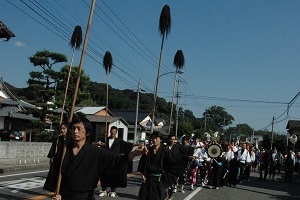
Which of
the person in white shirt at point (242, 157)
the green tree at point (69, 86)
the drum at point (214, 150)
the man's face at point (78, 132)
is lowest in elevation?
the person in white shirt at point (242, 157)

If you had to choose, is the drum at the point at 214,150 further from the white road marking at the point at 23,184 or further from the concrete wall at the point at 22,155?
the concrete wall at the point at 22,155

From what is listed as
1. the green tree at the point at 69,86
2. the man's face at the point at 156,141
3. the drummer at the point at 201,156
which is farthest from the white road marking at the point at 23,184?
the green tree at the point at 69,86

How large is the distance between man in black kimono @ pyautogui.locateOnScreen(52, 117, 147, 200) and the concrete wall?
11304 millimetres

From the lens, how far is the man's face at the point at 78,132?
14.8 ft

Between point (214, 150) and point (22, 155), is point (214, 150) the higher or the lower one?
the higher one

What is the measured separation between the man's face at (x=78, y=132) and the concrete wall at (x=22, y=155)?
11.3 m

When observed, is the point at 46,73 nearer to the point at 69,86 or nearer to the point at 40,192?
the point at 69,86

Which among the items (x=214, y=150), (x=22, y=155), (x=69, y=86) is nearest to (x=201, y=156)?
(x=214, y=150)

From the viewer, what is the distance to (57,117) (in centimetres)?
2738

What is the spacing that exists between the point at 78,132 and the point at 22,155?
53.4 feet

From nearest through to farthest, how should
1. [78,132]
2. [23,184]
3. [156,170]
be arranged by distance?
[78,132] → [156,170] → [23,184]

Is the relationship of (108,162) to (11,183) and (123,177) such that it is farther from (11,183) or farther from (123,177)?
(11,183)

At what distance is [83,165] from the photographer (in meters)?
4.36

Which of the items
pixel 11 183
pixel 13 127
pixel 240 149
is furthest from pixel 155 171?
pixel 13 127
